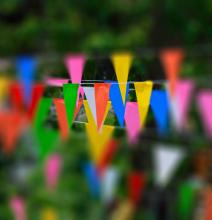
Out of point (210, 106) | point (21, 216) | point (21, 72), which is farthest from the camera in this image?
point (21, 216)

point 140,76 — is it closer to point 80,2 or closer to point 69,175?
point 69,175

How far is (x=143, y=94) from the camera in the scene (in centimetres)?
97

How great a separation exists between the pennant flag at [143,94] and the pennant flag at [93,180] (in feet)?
7.26

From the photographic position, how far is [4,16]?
13.8ft

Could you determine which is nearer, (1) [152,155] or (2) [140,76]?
(2) [140,76]

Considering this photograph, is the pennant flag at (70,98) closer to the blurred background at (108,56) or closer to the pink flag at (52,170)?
the blurred background at (108,56)

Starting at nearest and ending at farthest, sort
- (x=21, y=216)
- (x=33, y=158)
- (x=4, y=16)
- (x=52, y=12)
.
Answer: (x=21, y=216) < (x=33, y=158) < (x=52, y=12) < (x=4, y=16)

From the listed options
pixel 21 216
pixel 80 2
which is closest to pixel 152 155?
pixel 21 216

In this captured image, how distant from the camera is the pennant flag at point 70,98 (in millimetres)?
914

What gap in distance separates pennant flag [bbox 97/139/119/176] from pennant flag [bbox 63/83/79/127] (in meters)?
2.14

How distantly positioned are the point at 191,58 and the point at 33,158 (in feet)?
3.62

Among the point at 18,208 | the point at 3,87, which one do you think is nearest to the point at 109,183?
the point at 18,208

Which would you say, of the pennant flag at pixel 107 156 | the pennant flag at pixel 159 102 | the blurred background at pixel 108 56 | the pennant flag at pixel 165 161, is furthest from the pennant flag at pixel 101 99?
the pennant flag at pixel 107 156

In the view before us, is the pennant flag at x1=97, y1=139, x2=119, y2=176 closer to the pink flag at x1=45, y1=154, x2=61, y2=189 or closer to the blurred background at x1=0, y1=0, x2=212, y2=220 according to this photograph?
the blurred background at x1=0, y1=0, x2=212, y2=220
